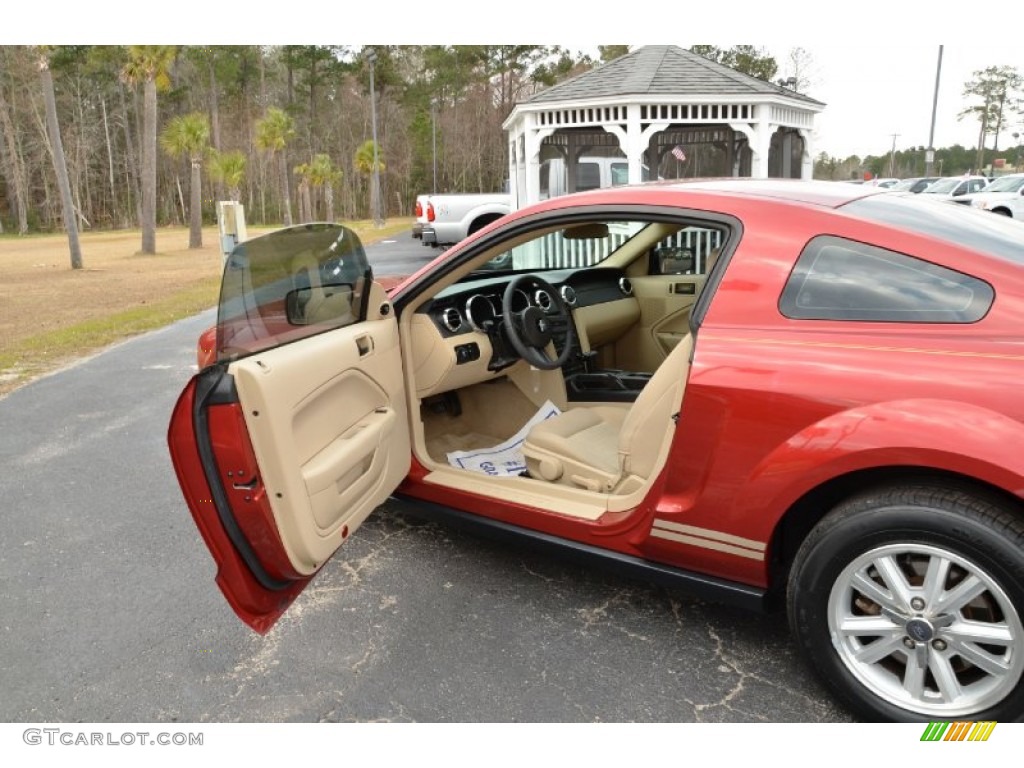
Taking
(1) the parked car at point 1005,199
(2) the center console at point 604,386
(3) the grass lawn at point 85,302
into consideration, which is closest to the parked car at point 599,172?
(3) the grass lawn at point 85,302

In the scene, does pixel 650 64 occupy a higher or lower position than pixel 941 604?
higher

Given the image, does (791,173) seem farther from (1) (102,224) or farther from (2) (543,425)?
(1) (102,224)

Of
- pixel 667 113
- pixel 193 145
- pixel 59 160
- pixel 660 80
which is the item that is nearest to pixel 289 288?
pixel 667 113

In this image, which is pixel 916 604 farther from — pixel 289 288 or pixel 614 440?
pixel 289 288

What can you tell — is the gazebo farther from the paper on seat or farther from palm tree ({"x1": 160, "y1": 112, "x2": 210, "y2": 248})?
palm tree ({"x1": 160, "y1": 112, "x2": 210, "y2": 248})

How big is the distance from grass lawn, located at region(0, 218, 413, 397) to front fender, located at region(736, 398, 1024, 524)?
7035 millimetres

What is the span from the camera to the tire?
193cm

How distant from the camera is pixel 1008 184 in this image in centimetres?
2134

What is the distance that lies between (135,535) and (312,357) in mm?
1942

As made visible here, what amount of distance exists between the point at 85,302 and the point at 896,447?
1489 cm

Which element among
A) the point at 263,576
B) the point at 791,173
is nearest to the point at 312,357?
the point at 263,576

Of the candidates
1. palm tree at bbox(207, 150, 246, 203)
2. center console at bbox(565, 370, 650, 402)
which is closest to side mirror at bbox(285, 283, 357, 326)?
center console at bbox(565, 370, 650, 402)

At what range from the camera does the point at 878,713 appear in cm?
216

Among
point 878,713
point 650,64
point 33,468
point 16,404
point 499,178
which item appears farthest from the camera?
point 499,178
